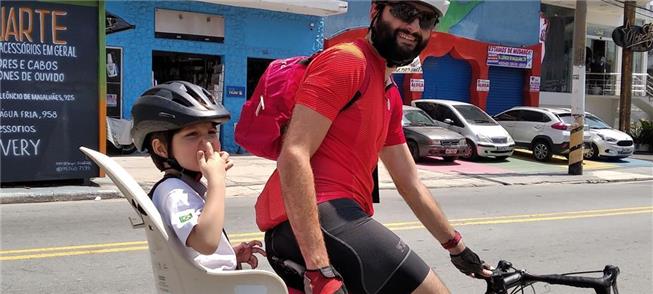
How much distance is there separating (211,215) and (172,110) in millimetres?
430

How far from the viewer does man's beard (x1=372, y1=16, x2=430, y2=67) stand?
7.32ft

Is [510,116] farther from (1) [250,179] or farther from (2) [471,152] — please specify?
(1) [250,179]

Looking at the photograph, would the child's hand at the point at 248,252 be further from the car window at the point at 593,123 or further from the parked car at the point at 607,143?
the car window at the point at 593,123

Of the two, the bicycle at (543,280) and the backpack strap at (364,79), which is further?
the bicycle at (543,280)

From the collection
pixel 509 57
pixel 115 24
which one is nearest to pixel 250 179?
pixel 115 24

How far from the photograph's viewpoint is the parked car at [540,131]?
61.1ft

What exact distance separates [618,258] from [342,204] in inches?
223

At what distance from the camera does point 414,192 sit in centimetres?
262

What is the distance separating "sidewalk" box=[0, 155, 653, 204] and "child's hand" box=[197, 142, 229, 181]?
8572mm

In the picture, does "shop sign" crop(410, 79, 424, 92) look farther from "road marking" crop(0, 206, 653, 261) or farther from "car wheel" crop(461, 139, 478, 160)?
"road marking" crop(0, 206, 653, 261)

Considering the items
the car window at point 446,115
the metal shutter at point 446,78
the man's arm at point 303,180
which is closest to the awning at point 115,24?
the car window at point 446,115

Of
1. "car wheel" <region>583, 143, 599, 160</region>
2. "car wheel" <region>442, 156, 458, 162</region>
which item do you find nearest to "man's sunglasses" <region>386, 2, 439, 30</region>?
"car wheel" <region>442, 156, 458, 162</region>

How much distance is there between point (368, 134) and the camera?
7.21 feet

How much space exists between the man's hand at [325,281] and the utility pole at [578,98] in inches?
595
